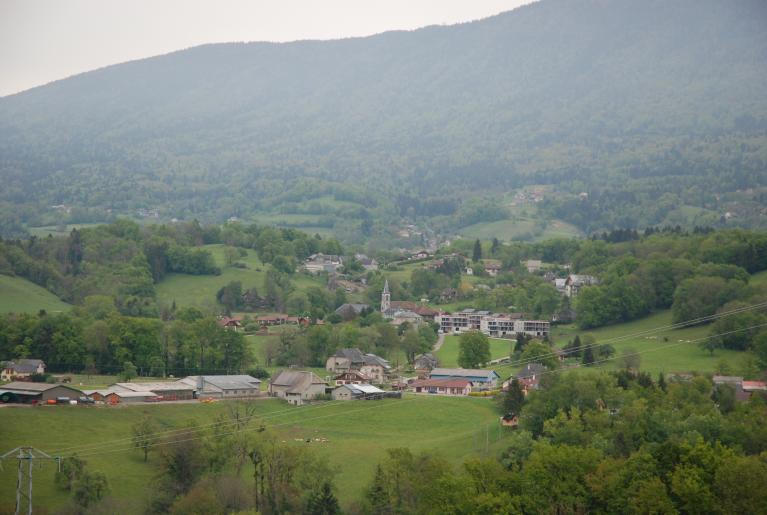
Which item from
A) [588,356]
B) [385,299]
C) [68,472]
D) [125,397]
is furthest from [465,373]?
[385,299]

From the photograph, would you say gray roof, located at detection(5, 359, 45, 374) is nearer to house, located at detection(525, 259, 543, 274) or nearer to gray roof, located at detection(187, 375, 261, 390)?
gray roof, located at detection(187, 375, 261, 390)

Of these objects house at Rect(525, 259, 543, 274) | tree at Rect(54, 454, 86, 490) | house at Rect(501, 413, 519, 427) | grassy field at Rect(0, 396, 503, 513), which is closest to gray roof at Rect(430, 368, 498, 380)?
grassy field at Rect(0, 396, 503, 513)

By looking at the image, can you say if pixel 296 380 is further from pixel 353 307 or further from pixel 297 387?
pixel 353 307

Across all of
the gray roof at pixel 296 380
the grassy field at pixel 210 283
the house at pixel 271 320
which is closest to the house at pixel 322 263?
the grassy field at pixel 210 283

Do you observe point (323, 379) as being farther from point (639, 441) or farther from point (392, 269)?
point (392, 269)

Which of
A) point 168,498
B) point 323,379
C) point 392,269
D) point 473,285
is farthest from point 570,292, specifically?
point 168,498

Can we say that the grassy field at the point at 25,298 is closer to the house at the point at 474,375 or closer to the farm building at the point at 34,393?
the farm building at the point at 34,393
